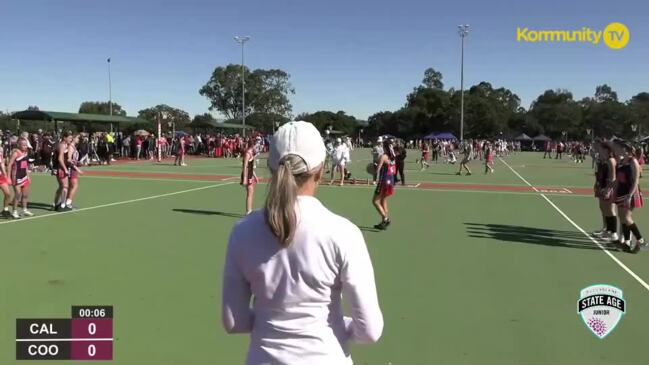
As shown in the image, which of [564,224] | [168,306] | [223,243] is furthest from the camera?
[564,224]

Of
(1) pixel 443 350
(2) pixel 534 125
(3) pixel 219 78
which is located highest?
(3) pixel 219 78

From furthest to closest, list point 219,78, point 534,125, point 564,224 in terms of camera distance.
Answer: point 534,125 < point 219,78 < point 564,224

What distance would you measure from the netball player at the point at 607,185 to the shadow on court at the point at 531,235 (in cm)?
43

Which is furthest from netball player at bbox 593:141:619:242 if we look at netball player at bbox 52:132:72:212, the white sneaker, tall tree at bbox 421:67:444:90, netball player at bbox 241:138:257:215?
tall tree at bbox 421:67:444:90

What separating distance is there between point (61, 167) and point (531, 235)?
10.4 m

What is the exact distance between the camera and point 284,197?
1940 mm

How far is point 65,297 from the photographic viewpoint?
19.4ft

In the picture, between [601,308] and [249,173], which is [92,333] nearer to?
[601,308]

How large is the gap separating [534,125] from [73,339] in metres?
118

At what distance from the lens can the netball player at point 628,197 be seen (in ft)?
29.0

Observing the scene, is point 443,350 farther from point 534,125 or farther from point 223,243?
point 534,125

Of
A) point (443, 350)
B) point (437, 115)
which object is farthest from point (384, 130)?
point (443, 350)

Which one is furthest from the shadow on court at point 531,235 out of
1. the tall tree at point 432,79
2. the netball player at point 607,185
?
the tall tree at point 432,79
